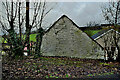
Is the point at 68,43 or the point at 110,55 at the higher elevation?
the point at 68,43

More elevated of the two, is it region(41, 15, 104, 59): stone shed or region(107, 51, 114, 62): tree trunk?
region(41, 15, 104, 59): stone shed

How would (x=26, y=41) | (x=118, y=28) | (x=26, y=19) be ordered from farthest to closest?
(x=118, y=28)
(x=26, y=41)
(x=26, y=19)

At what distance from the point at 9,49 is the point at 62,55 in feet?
8.51

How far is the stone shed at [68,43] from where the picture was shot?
6000 millimetres

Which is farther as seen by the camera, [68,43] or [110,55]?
[110,55]

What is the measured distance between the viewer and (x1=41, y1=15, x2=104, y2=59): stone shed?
236 inches

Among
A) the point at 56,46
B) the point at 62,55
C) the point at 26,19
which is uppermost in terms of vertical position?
the point at 26,19

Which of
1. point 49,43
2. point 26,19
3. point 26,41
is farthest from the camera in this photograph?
point 49,43

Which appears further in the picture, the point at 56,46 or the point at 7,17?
the point at 56,46

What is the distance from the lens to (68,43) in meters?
6.18

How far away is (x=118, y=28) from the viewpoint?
5.85m

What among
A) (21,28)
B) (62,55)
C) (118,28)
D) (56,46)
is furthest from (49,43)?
(118,28)

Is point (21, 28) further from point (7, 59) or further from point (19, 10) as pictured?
point (7, 59)

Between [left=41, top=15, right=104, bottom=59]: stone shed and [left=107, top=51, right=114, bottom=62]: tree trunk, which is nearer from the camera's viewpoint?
[left=41, top=15, right=104, bottom=59]: stone shed
